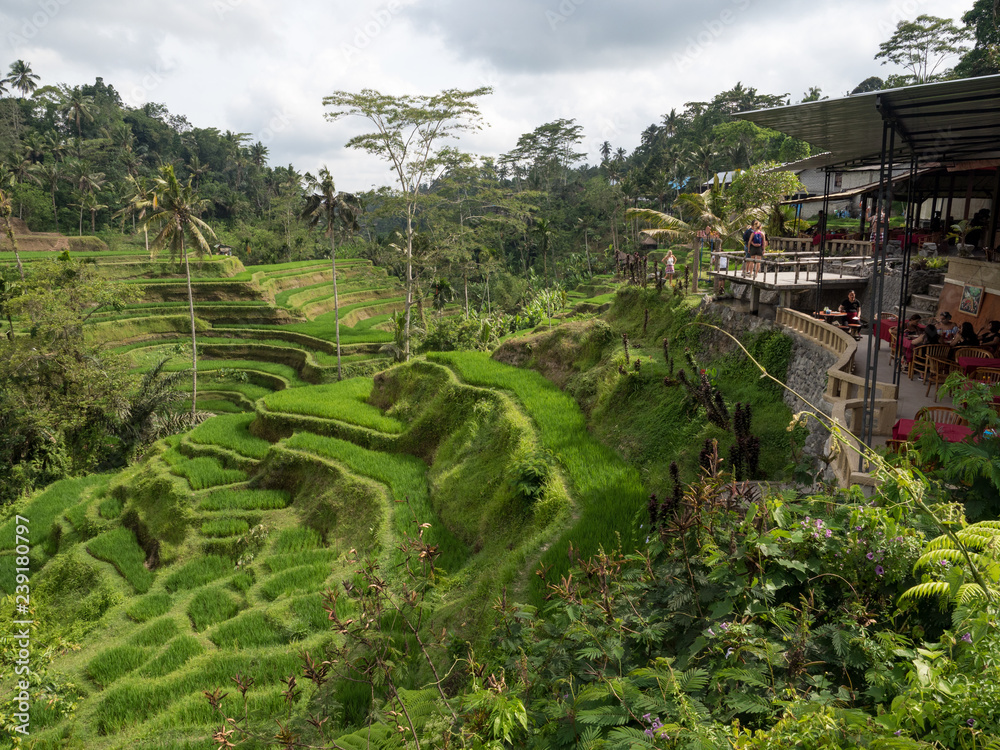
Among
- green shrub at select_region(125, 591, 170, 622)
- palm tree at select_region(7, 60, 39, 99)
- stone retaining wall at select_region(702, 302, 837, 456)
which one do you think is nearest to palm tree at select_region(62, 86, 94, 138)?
palm tree at select_region(7, 60, 39, 99)

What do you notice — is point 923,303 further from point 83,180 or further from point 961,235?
point 83,180

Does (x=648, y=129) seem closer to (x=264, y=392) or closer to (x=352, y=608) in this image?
(x=264, y=392)

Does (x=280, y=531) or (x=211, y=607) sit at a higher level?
(x=280, y=531)

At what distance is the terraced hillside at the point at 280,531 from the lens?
9953 mm

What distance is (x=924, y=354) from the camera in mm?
9891

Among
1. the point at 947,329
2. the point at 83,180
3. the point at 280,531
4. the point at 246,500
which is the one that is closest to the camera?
the point at 947,329

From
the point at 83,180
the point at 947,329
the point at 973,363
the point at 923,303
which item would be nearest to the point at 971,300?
the point at 947,329

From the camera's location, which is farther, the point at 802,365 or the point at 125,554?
the point at 125,554

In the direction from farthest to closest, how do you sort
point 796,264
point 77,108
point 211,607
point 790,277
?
point 77,108 < point 790,277 < point 796,264 < point 211,607

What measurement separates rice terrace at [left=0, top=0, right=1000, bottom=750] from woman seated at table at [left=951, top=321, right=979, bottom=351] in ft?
0.21

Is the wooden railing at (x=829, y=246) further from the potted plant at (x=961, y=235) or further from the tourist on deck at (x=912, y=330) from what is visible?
the tourist on deck at (x=912, y=330)

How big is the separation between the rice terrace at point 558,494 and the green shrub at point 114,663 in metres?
0.05

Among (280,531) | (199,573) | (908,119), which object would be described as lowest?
(199,573)

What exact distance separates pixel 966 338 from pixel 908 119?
13.7 ft
